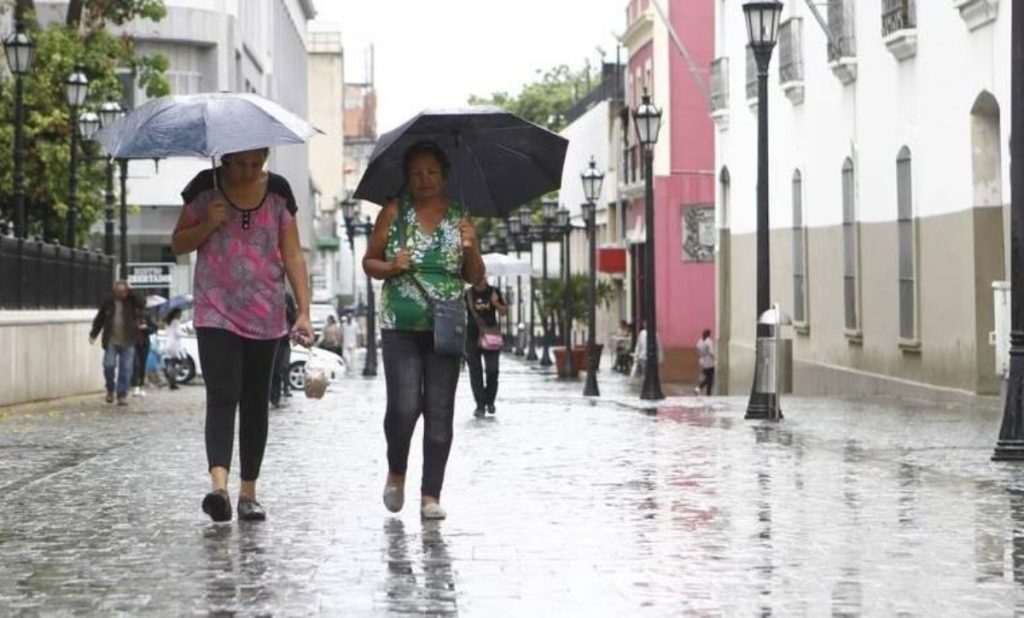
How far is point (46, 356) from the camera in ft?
95.9

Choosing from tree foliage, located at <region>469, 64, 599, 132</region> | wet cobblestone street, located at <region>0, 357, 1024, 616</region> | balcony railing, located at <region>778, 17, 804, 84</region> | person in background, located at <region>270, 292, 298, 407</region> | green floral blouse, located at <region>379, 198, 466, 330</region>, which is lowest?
wet cobblestone street, located at <region>0, 357, 1024, 616</region>

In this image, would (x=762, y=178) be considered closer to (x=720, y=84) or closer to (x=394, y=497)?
(x=394, y=497)

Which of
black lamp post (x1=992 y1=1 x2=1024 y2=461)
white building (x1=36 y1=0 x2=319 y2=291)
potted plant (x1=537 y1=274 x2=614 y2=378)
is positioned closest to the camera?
black lamp post (x1=992 y1=1 x2=1024 y2=461)

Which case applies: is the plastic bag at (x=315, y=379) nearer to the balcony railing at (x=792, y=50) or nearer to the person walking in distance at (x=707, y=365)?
the balcony railing at (x=792, y=50)

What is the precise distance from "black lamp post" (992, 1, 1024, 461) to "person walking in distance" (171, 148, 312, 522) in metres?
5.88

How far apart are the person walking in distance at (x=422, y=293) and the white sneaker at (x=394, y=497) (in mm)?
71

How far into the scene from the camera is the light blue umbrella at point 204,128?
1080 cm

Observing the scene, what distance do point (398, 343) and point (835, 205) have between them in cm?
2271

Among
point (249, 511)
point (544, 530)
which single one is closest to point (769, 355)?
point (544, 530)

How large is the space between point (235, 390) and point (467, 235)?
1331mm

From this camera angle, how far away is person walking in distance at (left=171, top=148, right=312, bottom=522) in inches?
427

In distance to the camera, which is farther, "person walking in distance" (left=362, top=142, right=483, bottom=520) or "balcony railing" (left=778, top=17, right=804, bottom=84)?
"balcony railing" (left=778, top=17, right=804, bottom=84)

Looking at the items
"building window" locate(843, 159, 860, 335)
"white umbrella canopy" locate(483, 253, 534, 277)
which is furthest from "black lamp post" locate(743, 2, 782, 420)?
"white umbrella canopy" locate(483, 253, 534, 277)

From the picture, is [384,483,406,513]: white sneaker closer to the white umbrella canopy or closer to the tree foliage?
the white umbrella canopy
